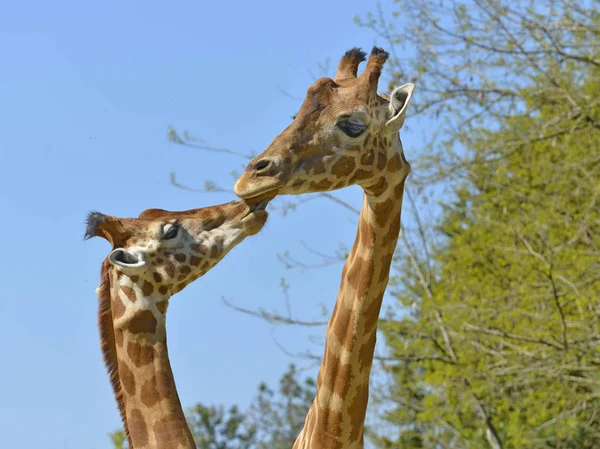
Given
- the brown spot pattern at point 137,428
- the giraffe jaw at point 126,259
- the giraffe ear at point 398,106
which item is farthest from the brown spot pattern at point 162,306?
the giraffe ear at point 398,106

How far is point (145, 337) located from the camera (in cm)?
676

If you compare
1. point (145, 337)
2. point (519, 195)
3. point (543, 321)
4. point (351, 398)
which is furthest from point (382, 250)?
point (519, 195)

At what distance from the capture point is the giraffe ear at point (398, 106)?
6.59 metres

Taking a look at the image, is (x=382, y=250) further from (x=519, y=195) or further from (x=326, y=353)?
(x=519, y=195)

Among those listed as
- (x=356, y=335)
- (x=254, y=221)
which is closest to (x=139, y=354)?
(x=254, y=221)

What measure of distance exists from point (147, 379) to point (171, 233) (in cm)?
92

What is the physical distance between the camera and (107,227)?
710cm

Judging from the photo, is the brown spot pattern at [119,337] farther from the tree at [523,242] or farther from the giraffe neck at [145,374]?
the tree at [523,242]

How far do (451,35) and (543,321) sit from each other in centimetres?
389

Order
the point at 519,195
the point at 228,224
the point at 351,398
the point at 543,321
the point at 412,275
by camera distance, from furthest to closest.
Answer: the point at 412,275 < the point at 519,195 < the point at 543,321 < the point at 228,224 < the point at 351,398

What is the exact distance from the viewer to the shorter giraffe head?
6977 mm

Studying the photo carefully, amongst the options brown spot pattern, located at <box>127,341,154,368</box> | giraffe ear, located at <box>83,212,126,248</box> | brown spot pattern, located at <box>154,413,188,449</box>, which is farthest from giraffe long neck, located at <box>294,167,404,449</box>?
giraffe ear, located at <box>83,212,126,248</box>

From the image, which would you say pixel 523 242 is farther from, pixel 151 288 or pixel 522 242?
pixel 151 288

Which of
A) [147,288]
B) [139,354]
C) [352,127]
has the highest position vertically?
[352,127]
